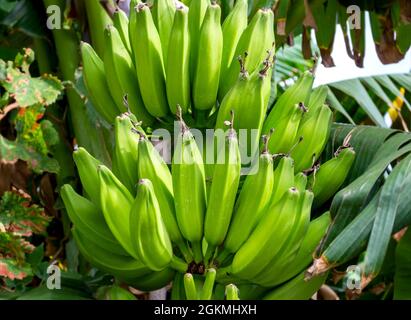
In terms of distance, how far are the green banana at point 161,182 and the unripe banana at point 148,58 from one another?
0.15 metres

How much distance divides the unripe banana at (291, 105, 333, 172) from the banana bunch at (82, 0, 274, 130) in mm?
107

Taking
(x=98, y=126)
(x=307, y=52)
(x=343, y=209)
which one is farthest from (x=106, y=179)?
(x=307, y=52)

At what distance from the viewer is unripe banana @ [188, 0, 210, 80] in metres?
1.30

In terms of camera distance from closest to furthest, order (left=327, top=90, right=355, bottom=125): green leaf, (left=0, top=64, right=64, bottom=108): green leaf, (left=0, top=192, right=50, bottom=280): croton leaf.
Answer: (left=0, top=192, right=50, bottom=280): croton leaf < (left=0, top=64, right=64, bottom=108): green leaf < (left=327, top=90, right=355, bottom=125): green leaf

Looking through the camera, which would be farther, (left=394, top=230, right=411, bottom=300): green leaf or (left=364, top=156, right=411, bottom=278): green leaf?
(left=394, top=230, right=411, bottom=300): green leaf

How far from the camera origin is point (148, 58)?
1.28 m

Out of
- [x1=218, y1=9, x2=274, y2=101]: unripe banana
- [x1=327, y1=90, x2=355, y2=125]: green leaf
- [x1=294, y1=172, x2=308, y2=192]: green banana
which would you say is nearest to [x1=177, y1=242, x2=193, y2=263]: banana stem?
[x1=294, y1=172, x2=308, y2=192]: green banana

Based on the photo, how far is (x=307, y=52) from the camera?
6.60ft

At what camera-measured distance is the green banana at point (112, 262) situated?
1.25 metres

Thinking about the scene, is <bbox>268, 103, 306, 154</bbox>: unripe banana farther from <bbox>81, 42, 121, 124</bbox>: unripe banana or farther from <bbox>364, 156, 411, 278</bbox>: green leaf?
<bbox>81, 42, 121, 124</bbox>: unripe banana

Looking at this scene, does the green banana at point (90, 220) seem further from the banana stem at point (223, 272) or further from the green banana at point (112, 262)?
the banana stem at point (223, 272)

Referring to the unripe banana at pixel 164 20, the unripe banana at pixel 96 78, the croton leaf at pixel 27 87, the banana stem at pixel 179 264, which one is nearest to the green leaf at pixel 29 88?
the croton leaf at pixel 27 87
